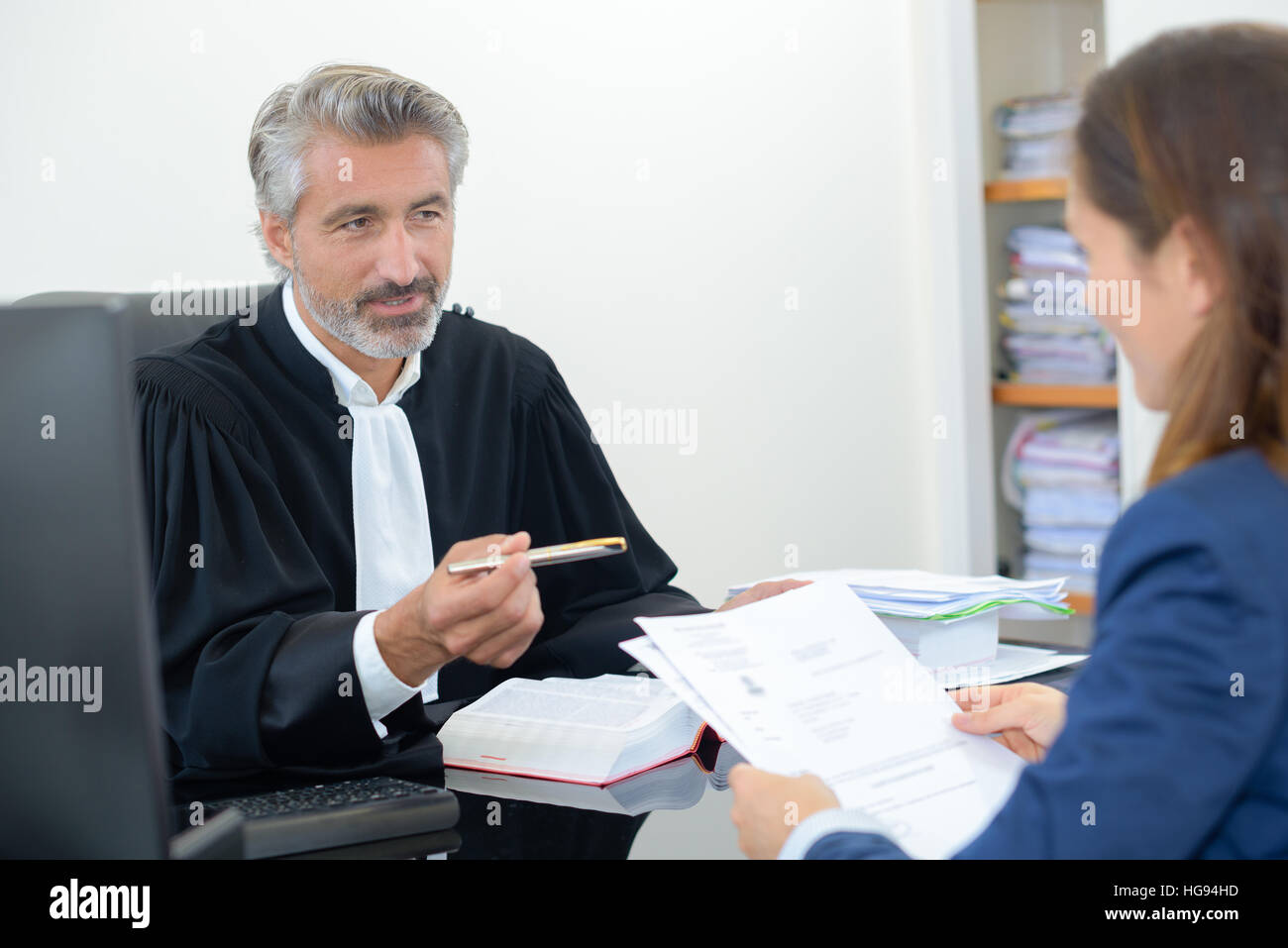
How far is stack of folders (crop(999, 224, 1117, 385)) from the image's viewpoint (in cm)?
299

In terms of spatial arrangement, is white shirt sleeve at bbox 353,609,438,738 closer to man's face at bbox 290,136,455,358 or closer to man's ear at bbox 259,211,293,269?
man's face at bbox 290,136,455,358

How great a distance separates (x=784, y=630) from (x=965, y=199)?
210 centimetres

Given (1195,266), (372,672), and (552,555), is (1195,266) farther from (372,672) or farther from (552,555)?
(372,672)

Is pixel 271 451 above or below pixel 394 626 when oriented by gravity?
above

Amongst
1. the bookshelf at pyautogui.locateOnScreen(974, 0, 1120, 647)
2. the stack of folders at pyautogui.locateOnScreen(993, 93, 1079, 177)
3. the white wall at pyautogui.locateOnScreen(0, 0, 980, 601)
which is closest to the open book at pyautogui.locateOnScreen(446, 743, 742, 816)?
the white wall at pyautogui.locateOnScreen(0, 0, 980, 601)

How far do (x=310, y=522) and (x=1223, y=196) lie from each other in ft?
4.06

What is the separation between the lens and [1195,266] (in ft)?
2.82

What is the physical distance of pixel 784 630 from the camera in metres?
1.21

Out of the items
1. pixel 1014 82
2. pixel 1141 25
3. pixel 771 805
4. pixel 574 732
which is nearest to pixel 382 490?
pixel 574 732
